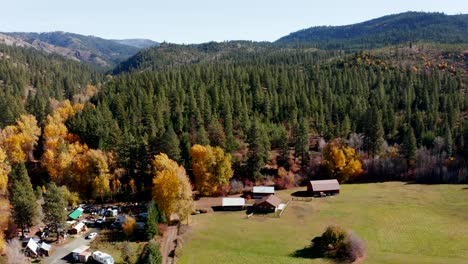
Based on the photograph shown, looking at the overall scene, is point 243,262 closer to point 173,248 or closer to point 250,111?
point 173,248

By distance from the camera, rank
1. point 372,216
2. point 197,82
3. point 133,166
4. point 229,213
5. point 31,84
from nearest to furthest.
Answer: point 372,216, point 229,213, point 133,166, point 197,82, point 31,84

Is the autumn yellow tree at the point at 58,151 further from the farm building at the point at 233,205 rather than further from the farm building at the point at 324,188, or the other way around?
the farm building at the point at 324,188

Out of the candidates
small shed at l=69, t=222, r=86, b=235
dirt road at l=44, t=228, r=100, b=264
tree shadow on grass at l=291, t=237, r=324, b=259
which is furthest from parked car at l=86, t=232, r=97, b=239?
tree shadow on grass at l=291, t=237, r=324, b=259

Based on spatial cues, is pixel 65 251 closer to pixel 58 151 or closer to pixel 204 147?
pixel 58 151

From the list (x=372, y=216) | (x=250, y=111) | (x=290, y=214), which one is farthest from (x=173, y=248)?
(x=250, y=111)

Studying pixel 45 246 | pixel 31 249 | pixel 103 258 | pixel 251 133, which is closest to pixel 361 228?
pixel 251 133

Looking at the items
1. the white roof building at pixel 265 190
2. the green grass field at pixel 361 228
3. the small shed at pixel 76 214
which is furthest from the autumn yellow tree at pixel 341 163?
the small shed at pixel 76 214
